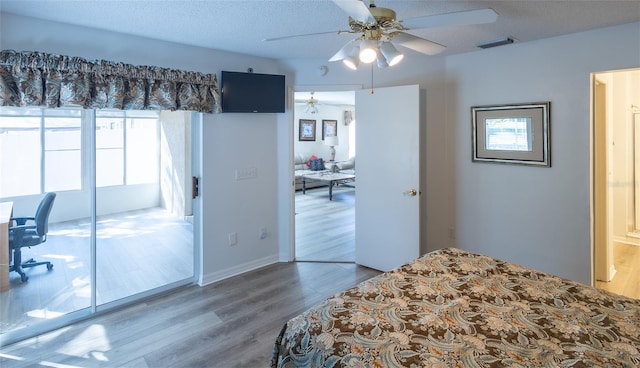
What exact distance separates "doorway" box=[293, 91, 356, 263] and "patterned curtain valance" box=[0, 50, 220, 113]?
59.1 inches

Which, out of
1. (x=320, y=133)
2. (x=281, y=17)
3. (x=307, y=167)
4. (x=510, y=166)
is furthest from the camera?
(x=320, y=133)

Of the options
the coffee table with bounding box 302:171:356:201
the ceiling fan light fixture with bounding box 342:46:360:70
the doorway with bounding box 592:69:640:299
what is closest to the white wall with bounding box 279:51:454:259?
the doorway with bounding box 592:69:640:299

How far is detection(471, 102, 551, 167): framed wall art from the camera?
3.29 metres

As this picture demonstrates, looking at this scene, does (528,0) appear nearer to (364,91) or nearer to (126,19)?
(364,91)

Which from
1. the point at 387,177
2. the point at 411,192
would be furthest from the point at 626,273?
the point at 387,177

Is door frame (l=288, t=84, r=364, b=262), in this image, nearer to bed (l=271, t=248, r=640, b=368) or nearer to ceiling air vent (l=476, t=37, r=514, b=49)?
ceiling air vent (l=476, t=37, r=514, b=49)

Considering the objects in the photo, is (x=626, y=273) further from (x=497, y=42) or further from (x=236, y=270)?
(x=236, y=270)

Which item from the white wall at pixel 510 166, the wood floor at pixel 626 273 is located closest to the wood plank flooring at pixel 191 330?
the white wall at pixel 510 166

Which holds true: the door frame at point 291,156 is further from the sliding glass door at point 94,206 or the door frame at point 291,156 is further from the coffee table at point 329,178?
the coffee table at point 329,178

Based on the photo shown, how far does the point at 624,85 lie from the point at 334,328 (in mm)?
5228

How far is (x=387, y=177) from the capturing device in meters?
3.82

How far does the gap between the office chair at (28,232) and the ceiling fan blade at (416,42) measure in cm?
287

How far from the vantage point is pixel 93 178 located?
119 inches

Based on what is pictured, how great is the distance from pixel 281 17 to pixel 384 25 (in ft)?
3.23
